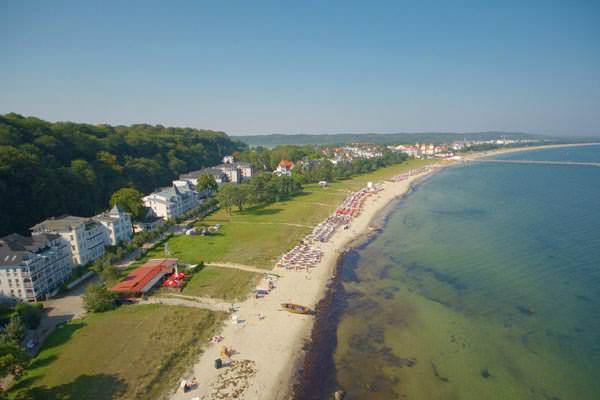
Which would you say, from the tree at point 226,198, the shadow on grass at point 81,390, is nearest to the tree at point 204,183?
the tree at point 226,198

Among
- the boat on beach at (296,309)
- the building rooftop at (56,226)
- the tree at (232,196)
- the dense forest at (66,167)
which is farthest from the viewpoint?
the tree at (232,196)

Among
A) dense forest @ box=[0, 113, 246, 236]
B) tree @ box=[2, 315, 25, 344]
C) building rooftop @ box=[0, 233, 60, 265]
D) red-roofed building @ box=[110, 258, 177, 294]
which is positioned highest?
dense forest @ box=[0, 113, 246, 236]

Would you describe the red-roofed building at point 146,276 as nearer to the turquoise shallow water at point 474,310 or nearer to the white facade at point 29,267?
the white facade at point 29,267

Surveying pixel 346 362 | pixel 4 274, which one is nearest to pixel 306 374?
pixel 346 362

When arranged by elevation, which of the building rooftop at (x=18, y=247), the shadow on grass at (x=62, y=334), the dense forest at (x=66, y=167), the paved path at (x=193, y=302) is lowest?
the paved path at (x=193, y=302)

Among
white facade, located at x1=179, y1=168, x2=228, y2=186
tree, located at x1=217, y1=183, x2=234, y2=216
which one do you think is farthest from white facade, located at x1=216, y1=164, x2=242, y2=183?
tree, located at x1=217, y1=183, x2=234, y2=216

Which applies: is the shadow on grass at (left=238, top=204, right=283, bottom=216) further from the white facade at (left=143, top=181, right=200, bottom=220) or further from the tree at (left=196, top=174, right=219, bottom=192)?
the tree at (left=196, top=174, right=219, bottom=192)
